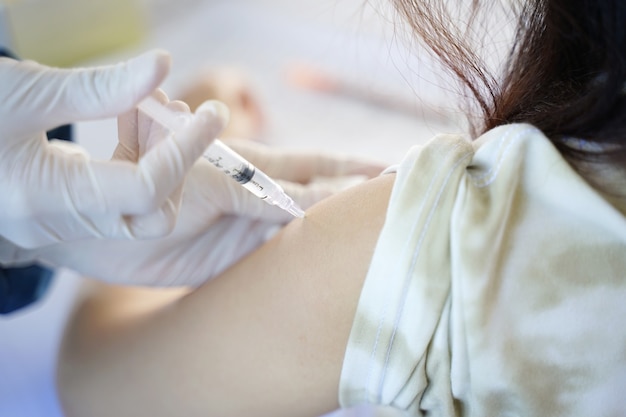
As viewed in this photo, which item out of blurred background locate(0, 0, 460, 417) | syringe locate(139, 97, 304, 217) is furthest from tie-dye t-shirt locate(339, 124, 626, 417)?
blurred background locate(0, 0, 460, 417)

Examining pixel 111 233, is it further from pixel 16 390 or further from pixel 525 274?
pixel 16 390

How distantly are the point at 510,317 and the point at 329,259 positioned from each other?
0.56 ft

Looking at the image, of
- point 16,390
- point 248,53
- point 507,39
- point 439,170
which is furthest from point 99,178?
point 248,53

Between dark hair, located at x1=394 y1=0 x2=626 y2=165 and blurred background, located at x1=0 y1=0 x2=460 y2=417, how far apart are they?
0.34m

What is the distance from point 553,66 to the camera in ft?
1.85

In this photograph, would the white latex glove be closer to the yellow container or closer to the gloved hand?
the gloved hand

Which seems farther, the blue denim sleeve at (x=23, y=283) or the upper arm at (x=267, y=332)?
the blue denim sleeve at (x=23, y=283)

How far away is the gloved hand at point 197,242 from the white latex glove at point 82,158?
13 centimetres

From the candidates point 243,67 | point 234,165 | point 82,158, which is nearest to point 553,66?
point 234,165

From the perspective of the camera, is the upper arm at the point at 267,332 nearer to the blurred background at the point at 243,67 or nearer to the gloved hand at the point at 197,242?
the gloved hand at the point at 197,242

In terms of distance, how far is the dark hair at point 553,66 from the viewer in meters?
0.50

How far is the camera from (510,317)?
530mm

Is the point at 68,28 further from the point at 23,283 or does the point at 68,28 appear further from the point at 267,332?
the point at 267,332

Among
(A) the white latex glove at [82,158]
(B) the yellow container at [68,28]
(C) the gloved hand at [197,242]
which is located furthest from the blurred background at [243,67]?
(A) the white latex glove at [82,158]
